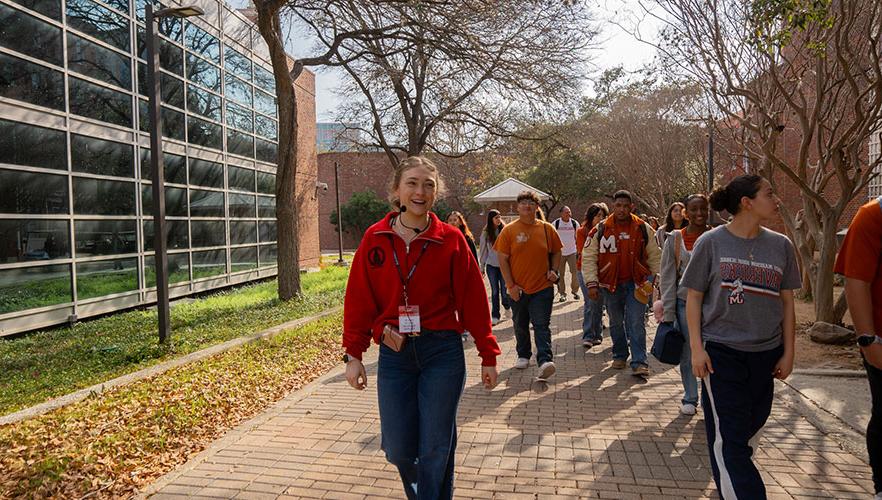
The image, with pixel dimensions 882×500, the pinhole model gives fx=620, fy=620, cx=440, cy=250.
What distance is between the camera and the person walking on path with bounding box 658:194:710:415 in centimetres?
463

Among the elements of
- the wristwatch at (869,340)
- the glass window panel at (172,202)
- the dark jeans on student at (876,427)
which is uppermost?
the glass window panel at (172,202)

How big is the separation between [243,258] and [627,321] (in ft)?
46.0

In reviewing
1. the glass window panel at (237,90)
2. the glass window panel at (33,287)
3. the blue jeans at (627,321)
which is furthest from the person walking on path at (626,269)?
the glass window panel at (237,90)

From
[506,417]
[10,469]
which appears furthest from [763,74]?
[10,469]

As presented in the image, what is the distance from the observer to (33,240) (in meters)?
9.97

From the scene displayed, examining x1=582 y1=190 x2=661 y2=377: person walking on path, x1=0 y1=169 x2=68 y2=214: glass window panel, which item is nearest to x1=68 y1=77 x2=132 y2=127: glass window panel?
x1=0 y1=169 x2=68 y2=214: glass window panel

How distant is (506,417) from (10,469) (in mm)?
3529

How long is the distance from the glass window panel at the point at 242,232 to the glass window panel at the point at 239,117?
2.79 metres

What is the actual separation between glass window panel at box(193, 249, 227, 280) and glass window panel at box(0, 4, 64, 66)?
5.94 metres

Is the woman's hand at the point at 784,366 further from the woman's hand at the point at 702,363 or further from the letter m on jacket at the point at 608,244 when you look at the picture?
the letter m on jacket at the point at 608,244

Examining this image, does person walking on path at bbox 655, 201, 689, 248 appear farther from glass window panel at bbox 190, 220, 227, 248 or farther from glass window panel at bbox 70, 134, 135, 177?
glass window panel at bbox 190, 220, 227, 248

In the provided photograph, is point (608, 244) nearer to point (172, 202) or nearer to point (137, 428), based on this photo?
point (137, 428)

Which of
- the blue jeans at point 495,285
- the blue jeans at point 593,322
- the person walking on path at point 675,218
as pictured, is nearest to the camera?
the person walking on path at point 675,218

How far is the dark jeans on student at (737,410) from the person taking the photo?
9.66 ft
